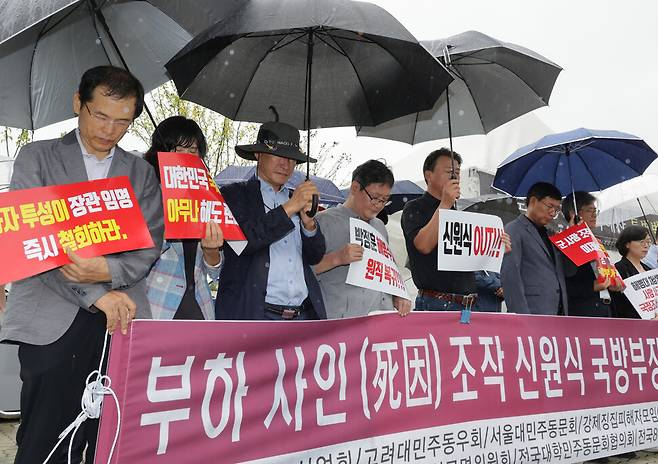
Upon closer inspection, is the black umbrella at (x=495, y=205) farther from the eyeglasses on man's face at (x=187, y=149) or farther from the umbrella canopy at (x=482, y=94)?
the eyeglasses on man's face at (x=187, y=149)

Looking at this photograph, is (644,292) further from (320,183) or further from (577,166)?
(320,183)

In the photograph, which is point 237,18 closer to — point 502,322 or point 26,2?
point 26,2

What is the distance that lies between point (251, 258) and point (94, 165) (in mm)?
941

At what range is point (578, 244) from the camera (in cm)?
461

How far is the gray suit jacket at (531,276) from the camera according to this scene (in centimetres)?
464

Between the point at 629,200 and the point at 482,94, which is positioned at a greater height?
the point at 482,94

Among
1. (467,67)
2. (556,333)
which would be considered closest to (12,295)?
(556,333)

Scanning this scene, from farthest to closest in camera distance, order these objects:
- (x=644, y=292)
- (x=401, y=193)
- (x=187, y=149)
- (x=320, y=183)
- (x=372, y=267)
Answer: (x=320, y=183)
(x=401, y=193)
(x=644, y=292)
(x=372, y=267)
(x=187, y=149)

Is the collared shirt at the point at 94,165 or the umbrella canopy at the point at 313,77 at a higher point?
the umbrella canopy at the point at 313,77

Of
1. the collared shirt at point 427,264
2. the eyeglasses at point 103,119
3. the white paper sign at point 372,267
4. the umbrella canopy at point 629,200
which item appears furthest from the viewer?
the umbrella canopy at point 629,200

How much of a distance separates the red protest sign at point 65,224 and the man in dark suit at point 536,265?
10.1ft

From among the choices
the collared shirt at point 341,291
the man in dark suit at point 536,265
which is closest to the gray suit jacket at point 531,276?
the man in dark suit at point 536,265

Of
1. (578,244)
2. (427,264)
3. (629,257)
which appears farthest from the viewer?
(629,257)

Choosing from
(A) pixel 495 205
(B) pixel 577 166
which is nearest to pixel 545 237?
(B) pixel 577 166
